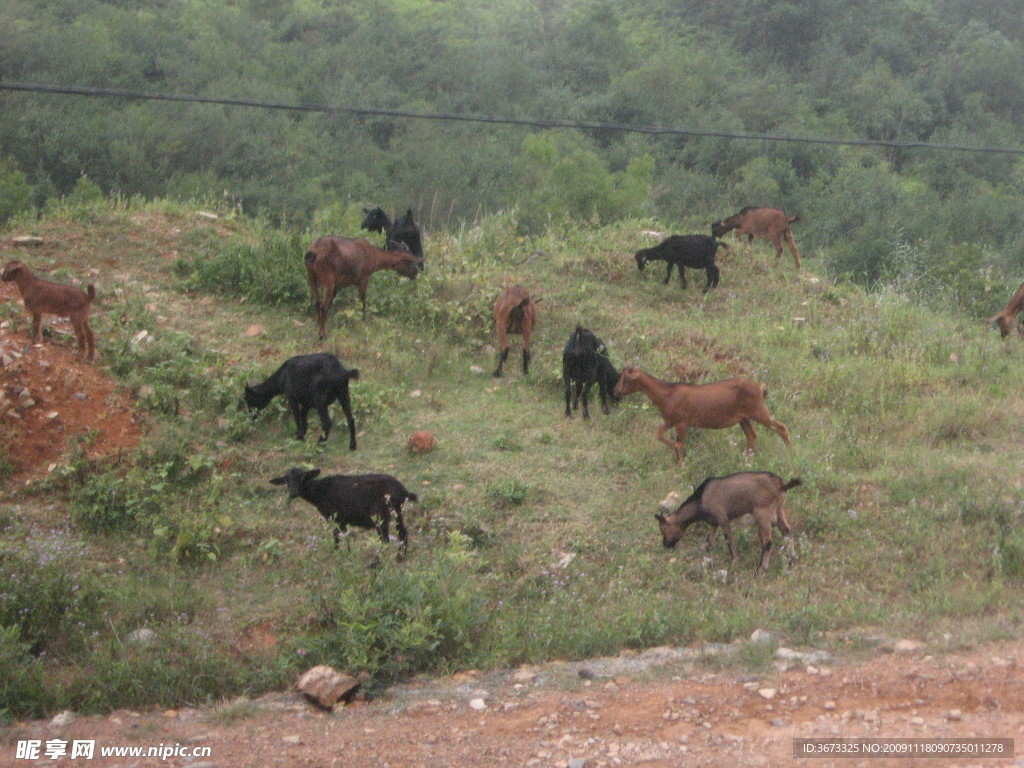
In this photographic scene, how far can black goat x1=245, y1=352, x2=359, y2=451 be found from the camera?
35.3 ft

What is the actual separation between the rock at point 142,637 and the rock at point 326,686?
1.18 metres

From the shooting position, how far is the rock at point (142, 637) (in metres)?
8.09

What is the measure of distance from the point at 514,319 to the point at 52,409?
15.1 feet

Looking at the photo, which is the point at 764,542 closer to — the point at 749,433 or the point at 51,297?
the point at 749,433

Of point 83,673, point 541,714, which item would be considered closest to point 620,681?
point 541,714

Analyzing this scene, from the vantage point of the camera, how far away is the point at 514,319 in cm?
1283

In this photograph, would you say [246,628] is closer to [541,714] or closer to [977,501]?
[541,714]

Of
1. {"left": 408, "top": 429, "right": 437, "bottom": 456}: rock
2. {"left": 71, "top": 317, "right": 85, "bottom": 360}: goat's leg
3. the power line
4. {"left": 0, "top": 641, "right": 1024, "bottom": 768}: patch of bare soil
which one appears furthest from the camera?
{"left": 71, "top": 317, "right": 85, "bottom": 360}: goat's leg

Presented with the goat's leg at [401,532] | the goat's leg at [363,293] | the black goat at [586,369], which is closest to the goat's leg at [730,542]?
the goat's leg at [401,532]

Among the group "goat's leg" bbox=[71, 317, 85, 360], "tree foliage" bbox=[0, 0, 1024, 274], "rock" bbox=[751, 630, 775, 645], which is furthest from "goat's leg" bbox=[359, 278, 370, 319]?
"tree foliage" bbox=[0, 0, 1024, 274]

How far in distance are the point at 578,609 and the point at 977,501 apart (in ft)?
11.6

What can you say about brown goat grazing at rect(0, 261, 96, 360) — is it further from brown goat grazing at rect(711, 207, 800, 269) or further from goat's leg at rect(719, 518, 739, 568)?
brown goat grazing at rect(711, 207, 800, 269)

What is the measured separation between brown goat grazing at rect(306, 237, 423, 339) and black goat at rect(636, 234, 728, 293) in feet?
10.6

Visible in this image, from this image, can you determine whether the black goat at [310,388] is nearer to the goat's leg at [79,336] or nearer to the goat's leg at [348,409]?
the goat's leg at [348,409]
